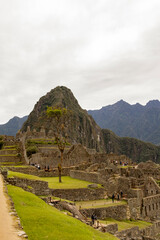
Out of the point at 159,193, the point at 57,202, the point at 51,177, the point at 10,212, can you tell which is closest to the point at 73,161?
the point at 51,177

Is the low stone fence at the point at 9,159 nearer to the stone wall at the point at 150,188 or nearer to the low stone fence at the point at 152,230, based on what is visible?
the stone wall at the point at 150,188

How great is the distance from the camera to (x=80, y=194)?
2664cm

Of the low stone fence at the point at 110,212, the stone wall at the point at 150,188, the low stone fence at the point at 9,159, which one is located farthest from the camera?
the low stone fence at the point at 9,159

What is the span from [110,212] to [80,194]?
12.2 feet

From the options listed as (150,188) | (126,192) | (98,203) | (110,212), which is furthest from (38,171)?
(150,188)

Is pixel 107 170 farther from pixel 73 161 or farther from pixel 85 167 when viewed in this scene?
pixel 73 161

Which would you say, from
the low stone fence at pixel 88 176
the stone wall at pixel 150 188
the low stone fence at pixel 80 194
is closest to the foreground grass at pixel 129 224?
the low stone fence at pixel 80 194

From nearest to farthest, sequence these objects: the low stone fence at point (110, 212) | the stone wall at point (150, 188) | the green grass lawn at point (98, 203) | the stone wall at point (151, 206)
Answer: the low stone fence at point (110, 212) → the green grass lawn at point (98, 203) → the stone wall at point (151, 206) → the stone wall at point (150, 188)

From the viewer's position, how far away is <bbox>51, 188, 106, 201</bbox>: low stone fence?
25.5 metres

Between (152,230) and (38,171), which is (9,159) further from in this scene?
(152,230)

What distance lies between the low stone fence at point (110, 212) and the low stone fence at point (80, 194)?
3241mm

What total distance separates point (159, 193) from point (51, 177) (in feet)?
47.5

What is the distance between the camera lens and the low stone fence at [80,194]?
25.5 m

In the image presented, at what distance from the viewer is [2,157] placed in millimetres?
43344
